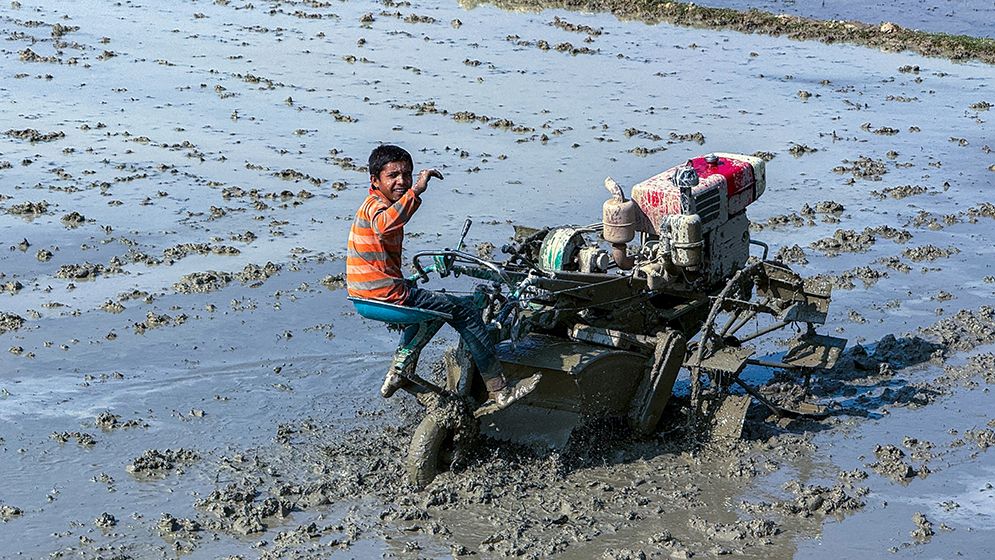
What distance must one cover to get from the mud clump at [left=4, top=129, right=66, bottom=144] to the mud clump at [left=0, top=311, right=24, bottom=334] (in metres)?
5.72

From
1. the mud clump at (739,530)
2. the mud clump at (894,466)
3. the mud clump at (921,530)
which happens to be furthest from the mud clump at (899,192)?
the mud clump at (739,530)

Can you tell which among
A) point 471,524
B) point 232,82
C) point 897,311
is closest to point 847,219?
point 897,311

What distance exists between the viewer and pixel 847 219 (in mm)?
12641

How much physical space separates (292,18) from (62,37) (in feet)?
13.4

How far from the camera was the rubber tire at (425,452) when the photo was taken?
7453mm

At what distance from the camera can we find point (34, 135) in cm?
1534

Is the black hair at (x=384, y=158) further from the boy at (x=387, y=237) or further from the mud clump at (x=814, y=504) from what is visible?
the mud clump at (x=814, y=504)

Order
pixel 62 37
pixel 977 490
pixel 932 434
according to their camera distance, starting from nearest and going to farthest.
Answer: pixel 977 490
pixel 932 434
pixel 62 37

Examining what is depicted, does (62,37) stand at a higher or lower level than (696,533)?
higher

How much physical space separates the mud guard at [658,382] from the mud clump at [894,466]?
1344 millimetres

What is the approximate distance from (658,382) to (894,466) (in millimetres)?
1512

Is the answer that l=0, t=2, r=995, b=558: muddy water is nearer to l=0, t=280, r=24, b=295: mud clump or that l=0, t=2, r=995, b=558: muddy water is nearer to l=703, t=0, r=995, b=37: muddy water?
l=0, t=280, r=24, b=295: mud clump

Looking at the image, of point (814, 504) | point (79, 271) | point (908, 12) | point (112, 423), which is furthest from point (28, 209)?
point (908, 12)

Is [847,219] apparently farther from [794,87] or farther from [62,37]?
[62,37]
